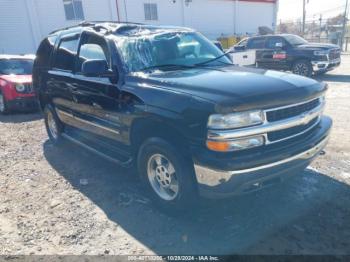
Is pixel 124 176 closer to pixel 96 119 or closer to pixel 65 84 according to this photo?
pixel 96 119

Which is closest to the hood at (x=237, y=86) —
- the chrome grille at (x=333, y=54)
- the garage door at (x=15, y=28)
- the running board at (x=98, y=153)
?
the running board at (x=98, y=153)

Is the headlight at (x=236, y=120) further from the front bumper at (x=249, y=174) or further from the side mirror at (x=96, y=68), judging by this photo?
the side mirror at (x=96, y=68)

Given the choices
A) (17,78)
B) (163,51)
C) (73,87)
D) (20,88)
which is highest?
(163,51)

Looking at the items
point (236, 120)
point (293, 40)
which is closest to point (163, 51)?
point (236, 120)

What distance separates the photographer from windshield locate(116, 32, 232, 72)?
3.90 m

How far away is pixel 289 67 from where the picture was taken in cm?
1269

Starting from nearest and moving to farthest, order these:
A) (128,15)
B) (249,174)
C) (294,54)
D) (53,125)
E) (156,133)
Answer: (249,174) < (156,133) < (53,125) < (294,54) < (128,15)

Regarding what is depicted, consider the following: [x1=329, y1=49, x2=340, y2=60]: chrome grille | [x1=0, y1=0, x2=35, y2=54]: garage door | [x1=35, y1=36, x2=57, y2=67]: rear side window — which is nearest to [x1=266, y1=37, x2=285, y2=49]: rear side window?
[x1=329, y1=49, x2=340, y2=60]: chrome grille

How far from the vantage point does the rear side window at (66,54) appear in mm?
4803

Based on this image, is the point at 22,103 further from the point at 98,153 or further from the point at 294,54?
the point at 294,54

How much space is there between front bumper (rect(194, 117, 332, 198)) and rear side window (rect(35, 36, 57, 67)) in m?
3.92

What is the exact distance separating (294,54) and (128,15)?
12.3m

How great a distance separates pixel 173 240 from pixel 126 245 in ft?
1.49

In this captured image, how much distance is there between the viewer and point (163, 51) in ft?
13.5
